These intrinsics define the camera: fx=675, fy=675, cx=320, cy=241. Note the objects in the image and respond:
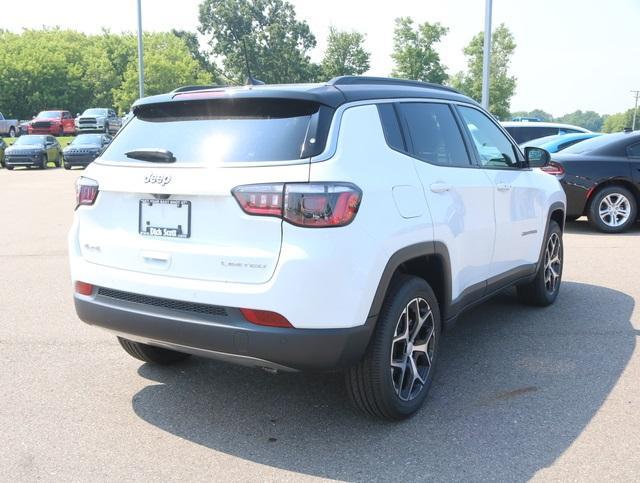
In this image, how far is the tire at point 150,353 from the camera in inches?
170

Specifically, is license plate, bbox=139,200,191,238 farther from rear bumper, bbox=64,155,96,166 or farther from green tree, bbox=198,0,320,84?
green tree, bbox=198,0,320,84

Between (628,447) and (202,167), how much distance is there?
98.7 inches

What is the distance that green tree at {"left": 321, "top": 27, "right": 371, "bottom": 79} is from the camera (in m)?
74.1

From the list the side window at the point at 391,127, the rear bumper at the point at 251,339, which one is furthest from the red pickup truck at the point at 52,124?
the rear bumper at the point at 251,339

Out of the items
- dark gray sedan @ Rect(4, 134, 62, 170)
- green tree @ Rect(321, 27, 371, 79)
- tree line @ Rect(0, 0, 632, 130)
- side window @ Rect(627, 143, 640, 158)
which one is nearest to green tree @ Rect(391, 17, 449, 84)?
tree line @ Rect(0, 0, 632, 130)

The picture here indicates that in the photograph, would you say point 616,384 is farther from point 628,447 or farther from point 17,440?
point 17,440

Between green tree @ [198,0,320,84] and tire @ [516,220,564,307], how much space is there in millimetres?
81593

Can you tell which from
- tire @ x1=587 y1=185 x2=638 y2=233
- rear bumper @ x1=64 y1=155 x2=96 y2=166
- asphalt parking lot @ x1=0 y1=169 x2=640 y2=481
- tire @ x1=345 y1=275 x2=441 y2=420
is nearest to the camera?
asphalt parking lot @ x1=0 y1=169 x2=640 y2=481

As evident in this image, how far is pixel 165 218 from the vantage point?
3.36 meters

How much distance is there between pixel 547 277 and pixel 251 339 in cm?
368

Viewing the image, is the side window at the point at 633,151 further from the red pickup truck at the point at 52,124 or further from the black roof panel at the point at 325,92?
the red pickup truck at the point at 52,124

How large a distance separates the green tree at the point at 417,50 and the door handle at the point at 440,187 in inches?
2083

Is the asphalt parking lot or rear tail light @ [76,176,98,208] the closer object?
the asphalt parking lot

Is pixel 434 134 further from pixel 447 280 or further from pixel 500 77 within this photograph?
pixel 500 77
